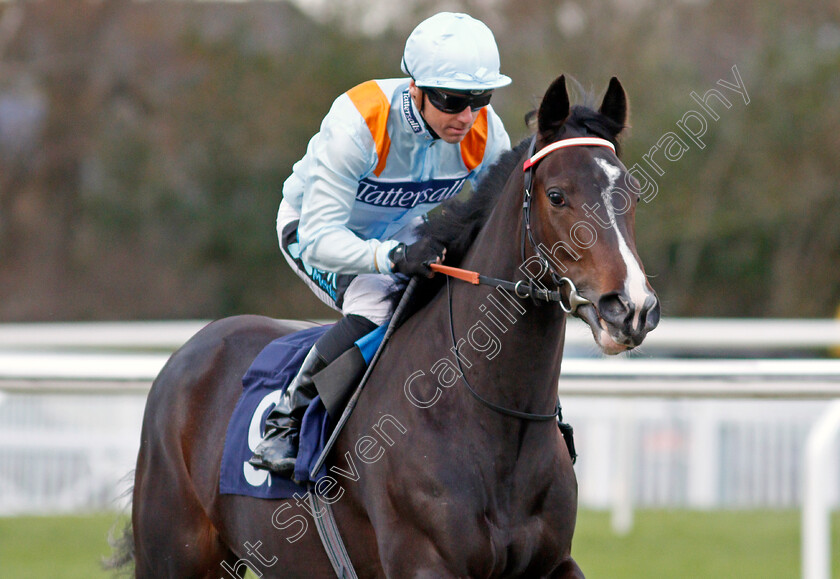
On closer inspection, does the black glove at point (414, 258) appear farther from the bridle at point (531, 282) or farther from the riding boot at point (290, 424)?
the riding boot at point (290, 424)

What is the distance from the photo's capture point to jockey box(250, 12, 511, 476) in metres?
3.21

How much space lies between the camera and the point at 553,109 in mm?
2953

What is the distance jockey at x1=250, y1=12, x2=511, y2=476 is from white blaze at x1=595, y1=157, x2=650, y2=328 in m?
0.58

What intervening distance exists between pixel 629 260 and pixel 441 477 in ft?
2.66

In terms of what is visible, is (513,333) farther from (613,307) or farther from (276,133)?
(276,133)

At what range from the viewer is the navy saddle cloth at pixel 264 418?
3344 millimetres

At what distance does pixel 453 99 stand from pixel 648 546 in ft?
15.1

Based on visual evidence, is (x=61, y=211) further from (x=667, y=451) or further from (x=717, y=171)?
(x=667, y=451)

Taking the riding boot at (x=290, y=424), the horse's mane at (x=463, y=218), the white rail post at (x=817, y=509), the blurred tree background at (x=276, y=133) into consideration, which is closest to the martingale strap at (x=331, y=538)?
the riding boot at (x=290, y=424)

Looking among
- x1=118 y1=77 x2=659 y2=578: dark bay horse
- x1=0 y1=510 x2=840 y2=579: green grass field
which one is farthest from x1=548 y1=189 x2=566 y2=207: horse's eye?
x1=0 y1=510 x2=840 y2=579: green grass field

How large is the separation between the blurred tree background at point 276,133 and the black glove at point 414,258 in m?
14.7

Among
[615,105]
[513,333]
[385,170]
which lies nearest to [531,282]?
[513,333]

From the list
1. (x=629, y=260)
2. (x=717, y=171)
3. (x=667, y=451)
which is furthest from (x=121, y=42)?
(x=629, y=260)

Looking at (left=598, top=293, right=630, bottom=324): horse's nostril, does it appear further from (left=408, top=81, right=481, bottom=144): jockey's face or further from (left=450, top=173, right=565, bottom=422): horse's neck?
(left=408, top=81, right=481, bottom=144): jockey's face
